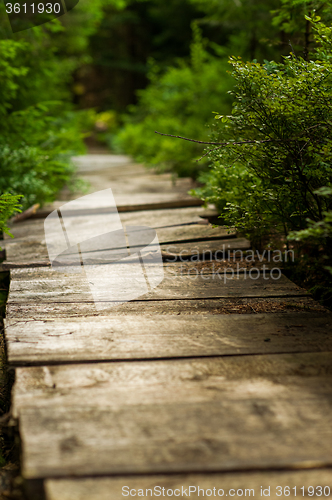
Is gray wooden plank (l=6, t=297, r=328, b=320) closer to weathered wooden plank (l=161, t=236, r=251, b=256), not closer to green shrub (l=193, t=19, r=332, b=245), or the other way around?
green shrub (l=193, t=19, r=332, b=245)

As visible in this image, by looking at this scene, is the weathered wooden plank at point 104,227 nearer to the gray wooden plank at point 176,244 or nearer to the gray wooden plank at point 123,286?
the gray wooden plank at point 176,244

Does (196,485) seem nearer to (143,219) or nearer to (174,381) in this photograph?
(174,381)

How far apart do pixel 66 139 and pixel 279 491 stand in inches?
279

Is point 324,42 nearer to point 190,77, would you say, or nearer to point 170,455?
point 170,455

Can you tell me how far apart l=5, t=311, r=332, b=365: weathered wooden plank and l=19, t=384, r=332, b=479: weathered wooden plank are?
0.34 metres

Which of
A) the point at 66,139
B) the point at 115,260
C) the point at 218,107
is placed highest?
the point at 218,107

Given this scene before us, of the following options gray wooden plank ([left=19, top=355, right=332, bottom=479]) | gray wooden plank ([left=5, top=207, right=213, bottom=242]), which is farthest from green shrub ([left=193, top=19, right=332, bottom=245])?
gray wooden plank ([left=5, top=207, right=213, bottom=242])

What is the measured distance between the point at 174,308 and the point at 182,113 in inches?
303

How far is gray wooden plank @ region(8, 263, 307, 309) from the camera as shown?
239 centimetres

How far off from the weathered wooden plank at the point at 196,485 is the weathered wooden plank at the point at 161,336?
0.62 m

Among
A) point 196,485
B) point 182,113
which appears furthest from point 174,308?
point 182,113

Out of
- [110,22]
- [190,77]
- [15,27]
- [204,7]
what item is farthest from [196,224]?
[110,22]

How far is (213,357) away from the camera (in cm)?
175

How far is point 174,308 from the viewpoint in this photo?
224 centimetres
